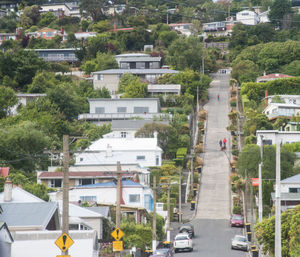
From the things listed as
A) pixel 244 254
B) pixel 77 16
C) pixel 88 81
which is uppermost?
pixel 77 16

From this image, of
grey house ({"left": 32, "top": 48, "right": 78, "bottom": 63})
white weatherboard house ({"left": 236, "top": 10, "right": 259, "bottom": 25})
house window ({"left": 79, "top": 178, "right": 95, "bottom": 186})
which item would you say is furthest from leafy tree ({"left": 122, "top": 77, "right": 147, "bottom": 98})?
white weatherboard house ({"left": 236, "top": 10, "right": 259, "bottom": 25})

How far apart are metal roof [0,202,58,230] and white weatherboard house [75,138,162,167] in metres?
39.9

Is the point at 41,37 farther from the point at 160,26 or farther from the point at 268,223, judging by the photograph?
the point at 268,223

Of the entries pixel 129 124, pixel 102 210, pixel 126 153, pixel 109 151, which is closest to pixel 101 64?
pixel 129 124

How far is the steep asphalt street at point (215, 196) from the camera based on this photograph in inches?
2337

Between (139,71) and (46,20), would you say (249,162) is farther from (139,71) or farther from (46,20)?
(46,20)

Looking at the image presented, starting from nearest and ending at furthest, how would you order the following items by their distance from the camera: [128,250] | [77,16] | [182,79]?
1. [128,250]
2. [182,79]
3. [77,16]

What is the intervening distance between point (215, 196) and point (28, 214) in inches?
1504

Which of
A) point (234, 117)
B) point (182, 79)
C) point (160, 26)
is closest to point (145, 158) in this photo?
point (234, 117)

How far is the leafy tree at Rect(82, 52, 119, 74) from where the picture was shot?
448 feet

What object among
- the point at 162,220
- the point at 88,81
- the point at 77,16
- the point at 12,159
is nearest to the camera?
the point at 162,220

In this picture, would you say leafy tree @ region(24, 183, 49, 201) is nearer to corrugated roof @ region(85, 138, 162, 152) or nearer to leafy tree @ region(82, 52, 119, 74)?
corrugated roof @ region(85, 138, 162, 152)

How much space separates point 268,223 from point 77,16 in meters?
152

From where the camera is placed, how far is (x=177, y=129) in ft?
329
